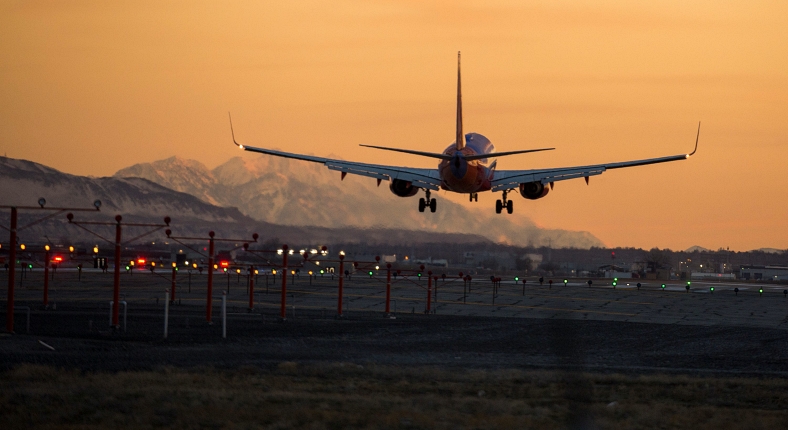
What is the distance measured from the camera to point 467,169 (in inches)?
2383

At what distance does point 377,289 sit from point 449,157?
129ft

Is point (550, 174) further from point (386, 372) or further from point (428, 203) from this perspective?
point (386, 372)

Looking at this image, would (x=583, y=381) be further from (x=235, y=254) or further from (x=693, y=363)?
(x=235, y=254)

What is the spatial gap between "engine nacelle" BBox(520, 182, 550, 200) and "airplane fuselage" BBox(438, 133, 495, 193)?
262 centimetres

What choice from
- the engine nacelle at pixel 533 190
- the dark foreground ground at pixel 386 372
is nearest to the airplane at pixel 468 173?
the engine nacelle at pixel 533 190

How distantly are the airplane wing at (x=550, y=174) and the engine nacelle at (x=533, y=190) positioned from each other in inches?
14.7

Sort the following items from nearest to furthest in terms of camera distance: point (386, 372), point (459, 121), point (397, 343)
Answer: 1. point (386, 372)
2. point (397, 343)
3. point (459, 121)

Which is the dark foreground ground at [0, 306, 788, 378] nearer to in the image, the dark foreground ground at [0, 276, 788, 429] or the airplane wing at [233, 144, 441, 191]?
the dark foreground ground at [0, 276, 788, 429]

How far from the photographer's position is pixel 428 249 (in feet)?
569

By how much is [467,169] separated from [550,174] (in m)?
7.68

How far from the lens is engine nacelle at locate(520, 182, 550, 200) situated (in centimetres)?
6550

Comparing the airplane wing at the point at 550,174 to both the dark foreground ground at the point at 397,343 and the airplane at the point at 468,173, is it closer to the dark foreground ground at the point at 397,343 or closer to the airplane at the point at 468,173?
the airplane at the point at 468,173

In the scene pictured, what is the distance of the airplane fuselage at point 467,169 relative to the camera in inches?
2375

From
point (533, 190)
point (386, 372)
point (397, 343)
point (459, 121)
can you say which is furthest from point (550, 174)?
point (386, 372)
